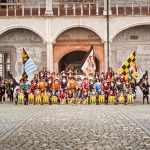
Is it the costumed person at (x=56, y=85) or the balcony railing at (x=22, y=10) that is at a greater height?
the balcony railing at (x=22, y=10)

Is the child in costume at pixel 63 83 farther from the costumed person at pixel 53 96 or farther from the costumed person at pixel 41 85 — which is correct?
the costumed person at pixel 41 85

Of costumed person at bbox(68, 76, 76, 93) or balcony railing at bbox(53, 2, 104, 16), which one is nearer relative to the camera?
costumed person at bbox(68, 76, 76, 93)

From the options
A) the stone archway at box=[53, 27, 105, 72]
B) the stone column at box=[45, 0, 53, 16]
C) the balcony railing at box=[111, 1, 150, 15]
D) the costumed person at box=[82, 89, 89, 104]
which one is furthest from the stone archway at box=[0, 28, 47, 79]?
the costumed person at box=[82, 89, 89, 104]

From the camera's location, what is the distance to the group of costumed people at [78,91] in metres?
23.0


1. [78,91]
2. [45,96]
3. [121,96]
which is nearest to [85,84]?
[78,91]

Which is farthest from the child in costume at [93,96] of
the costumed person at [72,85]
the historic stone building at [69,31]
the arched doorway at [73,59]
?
the arched doorway at [73,59]

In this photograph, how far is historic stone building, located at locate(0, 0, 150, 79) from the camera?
3089 centimetres

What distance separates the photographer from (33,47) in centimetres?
3269

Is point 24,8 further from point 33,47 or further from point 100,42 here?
point 100,42

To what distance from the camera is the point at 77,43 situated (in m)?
32.5

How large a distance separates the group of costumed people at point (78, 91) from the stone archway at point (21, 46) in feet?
30.2

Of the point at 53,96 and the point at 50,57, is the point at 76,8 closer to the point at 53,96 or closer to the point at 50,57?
the point at 50,57

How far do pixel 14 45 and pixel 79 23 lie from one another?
199 inches

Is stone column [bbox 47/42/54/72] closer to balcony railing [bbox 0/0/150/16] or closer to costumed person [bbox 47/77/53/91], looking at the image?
balcony railing [bbox 0/0/150/16]
